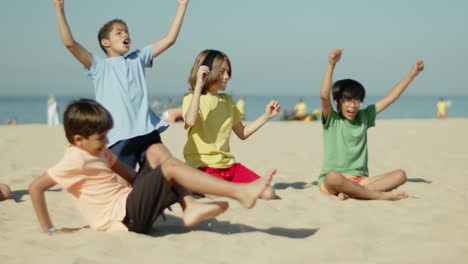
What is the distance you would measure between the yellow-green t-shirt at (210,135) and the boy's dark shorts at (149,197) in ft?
6.86

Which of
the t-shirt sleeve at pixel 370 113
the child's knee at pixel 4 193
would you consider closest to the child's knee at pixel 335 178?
the t-shirt sleeve at pixel 370 113

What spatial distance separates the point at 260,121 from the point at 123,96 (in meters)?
1.39

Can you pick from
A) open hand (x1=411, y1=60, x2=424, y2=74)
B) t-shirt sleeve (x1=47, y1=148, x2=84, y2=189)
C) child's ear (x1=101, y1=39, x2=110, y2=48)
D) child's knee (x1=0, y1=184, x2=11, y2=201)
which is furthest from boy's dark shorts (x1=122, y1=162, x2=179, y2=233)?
open hand (x1=411, y1=60, x2=424, y2=74)

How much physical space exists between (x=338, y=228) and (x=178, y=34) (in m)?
2.29

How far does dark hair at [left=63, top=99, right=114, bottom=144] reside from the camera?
3.41m

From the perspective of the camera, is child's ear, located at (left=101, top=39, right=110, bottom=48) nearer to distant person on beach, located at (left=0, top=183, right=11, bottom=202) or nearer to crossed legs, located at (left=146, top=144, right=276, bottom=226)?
distant person on beach, located at (left=0, top=183, right=11, bottom=202)

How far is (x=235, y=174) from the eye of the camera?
5629mm

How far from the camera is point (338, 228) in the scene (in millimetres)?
3830

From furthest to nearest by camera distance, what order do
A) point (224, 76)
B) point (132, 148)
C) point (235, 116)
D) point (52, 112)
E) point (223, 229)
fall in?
point (52, 112) → point (235, 116) → point (224, 76) → point (132, 148) → point (223, 229)

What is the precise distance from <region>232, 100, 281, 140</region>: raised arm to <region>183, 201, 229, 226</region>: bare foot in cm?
183

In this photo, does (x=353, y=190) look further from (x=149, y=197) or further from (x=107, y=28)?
(x=107, y=28)

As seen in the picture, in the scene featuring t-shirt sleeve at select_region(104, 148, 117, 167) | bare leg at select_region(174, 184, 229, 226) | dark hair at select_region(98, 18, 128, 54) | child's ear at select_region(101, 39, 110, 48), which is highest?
dark hair at select_region(98, 18, 128, 54)

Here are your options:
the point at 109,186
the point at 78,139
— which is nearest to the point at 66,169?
the point at 78,139

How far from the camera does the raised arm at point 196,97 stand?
4.66 metres
